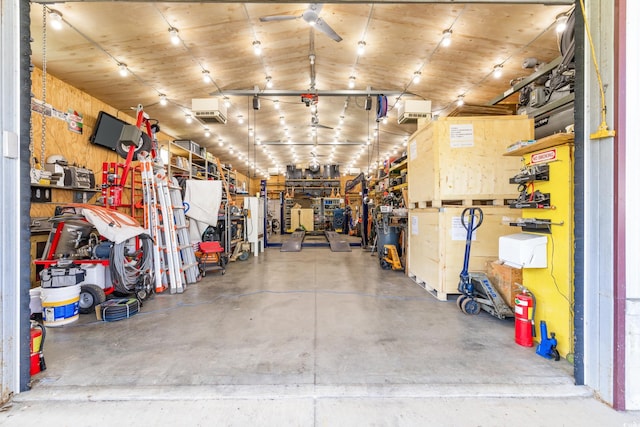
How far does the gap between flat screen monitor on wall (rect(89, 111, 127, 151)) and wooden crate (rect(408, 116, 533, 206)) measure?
692cm

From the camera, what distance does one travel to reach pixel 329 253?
8.68 metres

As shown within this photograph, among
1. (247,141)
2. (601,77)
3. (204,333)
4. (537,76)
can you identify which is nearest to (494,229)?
(537,76)

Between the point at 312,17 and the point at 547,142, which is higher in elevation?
the point at 312,17

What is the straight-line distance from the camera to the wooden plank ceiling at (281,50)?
177 inches

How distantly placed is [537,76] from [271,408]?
4516mm

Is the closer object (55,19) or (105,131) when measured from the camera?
(55,19)

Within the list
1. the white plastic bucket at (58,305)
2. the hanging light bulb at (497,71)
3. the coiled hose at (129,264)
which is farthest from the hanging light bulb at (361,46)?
the white plastic bucket at (58,305)

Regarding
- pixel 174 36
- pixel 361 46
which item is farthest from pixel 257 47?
pixel 361 46

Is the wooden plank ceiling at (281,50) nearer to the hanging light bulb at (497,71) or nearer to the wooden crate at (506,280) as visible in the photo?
the hanging light bulb at (497,71)

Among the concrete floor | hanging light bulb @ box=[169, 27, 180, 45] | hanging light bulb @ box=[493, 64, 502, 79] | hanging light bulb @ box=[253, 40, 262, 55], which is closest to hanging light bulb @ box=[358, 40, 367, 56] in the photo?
hanging light bulb @ box=[253, 40, 262, 55]

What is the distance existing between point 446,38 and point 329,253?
5969 mm

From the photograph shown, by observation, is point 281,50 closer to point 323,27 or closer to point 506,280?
point 323,27

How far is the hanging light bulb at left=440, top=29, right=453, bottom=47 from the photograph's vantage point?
510 cm

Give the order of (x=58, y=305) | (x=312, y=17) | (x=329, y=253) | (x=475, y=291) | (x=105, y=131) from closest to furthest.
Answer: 1. (x=58, y=305)
2. (x=475, y=291)
3. (x=312, y=17)
4. (x=105, y=131)
5. (x=329, y=253)
